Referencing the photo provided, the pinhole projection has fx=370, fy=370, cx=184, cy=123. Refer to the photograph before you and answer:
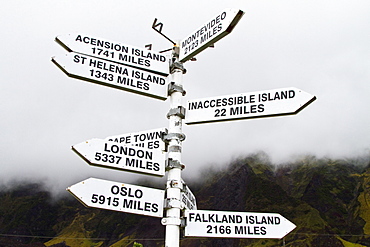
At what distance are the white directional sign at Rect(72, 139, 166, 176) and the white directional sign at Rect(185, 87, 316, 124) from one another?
79 centimetres

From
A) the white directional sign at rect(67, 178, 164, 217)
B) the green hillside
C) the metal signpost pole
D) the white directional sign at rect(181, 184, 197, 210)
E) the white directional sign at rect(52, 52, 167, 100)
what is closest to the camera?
the white directional sign at rect(67, 178, 164, 217)

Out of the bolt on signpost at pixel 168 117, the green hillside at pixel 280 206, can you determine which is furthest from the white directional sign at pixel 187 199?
the green hillside at pixel 280 206

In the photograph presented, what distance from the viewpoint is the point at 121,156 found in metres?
4.96

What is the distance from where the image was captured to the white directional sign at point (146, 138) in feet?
17.8

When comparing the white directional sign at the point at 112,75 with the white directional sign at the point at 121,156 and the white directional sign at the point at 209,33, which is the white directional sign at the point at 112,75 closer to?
the white directional sign at the point at 209,33

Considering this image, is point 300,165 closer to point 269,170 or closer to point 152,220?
point 269,170

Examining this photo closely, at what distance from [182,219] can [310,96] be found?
2.39 meters

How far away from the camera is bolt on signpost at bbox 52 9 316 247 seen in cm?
484

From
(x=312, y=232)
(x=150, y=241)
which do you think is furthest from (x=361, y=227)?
(x=150, y=241)

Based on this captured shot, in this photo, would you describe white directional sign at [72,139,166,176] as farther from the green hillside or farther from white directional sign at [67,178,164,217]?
the green hillside

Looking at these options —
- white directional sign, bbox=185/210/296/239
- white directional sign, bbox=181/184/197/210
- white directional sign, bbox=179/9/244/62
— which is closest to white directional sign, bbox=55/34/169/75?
white directional sign, bbox=179/9/244/62

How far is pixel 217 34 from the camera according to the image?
5141 millimetres

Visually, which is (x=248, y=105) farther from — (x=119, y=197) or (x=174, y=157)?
(x=119, y=197)

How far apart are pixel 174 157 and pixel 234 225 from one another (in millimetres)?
1240
